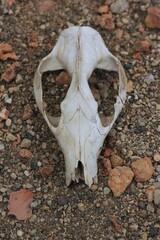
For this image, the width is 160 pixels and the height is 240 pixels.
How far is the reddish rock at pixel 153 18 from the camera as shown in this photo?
385 centimetres

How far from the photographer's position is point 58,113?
3.52 meters

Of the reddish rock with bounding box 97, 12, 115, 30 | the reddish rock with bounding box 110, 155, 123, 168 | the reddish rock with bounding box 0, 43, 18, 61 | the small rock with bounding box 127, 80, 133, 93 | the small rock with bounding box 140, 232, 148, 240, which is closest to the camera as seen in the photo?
the small rock with bounding box 140, 232, 148, 240

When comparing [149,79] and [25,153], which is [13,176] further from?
[149,79]

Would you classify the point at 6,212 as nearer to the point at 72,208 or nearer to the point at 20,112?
the point at 72,208

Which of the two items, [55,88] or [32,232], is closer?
[32,232]

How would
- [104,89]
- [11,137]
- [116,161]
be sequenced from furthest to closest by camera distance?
1. [104,89]
2. [11,137]
3. [116,161]

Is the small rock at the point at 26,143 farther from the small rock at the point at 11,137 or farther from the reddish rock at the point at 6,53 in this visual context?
the reddish rock at the point at 6,53

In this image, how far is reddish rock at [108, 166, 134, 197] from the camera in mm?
3230

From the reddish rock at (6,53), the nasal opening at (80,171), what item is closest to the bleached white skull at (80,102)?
the nasal opening at (80,171)

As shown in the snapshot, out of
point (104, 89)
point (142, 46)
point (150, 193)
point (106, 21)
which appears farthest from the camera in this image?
point (106, 21)

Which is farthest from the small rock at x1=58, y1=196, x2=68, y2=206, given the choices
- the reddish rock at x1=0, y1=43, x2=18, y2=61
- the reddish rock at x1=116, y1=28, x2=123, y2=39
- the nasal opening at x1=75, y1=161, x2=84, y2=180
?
the reddish rock at x1=116, y1=28, x2=123, y2=39

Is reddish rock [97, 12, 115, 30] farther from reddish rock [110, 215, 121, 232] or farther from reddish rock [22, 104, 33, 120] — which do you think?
reddish rock [110, 215, 121, 232]

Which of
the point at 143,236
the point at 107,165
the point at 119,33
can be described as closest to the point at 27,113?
the point at 107,165

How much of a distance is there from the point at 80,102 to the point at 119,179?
1.40 ft
